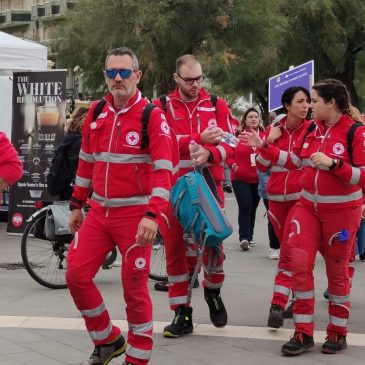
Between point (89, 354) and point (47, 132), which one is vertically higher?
point (47, 132)

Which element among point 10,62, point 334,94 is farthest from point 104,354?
point 10,62

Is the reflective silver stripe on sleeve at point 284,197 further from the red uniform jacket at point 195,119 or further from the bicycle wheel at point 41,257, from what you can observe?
the bicycle wheel at point 41,257

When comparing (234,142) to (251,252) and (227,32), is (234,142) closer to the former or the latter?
(251,252)

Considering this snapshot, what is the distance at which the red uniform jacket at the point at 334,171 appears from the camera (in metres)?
5.86

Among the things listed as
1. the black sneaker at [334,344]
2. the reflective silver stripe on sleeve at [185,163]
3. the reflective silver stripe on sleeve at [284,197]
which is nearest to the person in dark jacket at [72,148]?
the reflective silver stripe on sleeve at [185,163]

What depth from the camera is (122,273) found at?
521 cm

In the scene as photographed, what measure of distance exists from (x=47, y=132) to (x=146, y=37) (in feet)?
52.9

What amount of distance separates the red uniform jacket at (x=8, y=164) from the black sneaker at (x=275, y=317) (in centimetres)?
255

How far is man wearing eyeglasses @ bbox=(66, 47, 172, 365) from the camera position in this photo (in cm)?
518

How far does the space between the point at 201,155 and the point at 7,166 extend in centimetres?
181

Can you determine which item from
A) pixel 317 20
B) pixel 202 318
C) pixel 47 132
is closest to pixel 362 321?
pixel 202 318

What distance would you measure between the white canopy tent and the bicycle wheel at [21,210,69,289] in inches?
185

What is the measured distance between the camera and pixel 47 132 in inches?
480

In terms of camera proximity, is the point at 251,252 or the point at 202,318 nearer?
the point at 202,318
